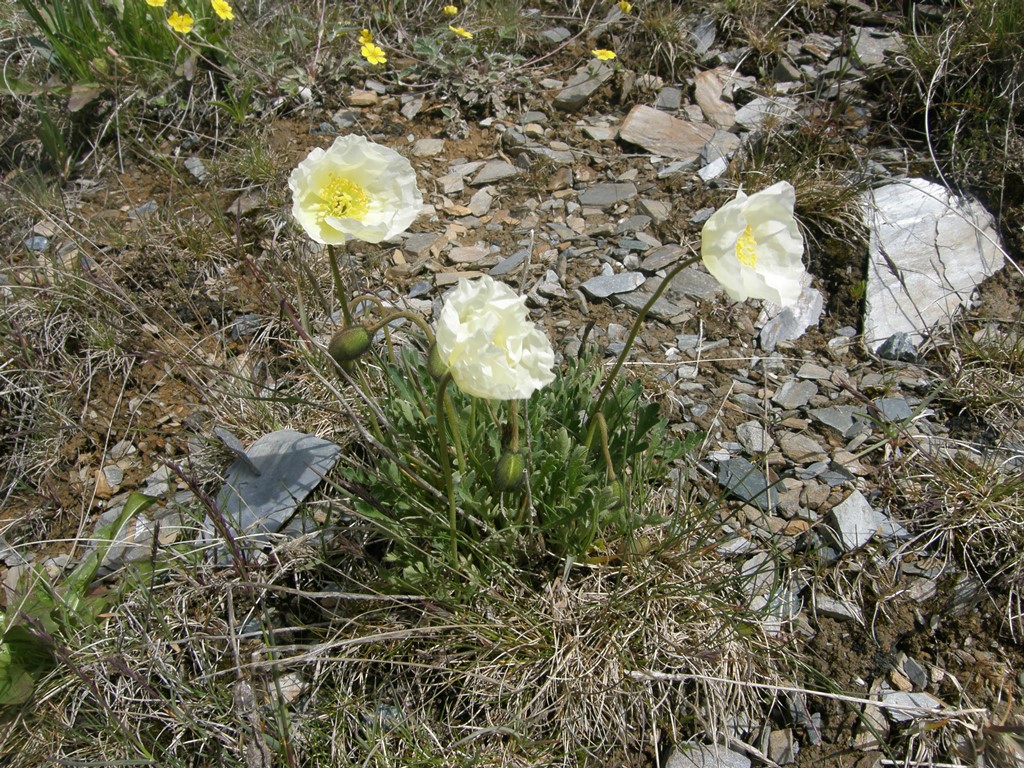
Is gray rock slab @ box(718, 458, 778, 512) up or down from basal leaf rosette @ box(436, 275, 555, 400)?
down

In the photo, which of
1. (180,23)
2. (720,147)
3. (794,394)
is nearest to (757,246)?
(794,394)

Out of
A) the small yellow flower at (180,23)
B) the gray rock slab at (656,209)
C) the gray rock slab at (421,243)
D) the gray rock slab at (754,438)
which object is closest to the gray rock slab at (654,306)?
the gray rock slab at (656,209)

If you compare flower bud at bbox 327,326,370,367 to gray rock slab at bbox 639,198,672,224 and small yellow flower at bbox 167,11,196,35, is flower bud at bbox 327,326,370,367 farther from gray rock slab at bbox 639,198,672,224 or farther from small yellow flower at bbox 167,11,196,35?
small yellow flower at bbox 167,11,196,35

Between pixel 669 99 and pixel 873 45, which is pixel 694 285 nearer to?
pixel 669 99

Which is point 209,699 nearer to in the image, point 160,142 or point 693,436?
point 693,436

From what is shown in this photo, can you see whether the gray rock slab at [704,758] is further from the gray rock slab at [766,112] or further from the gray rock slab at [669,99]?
the gray rock slab at [669,99]

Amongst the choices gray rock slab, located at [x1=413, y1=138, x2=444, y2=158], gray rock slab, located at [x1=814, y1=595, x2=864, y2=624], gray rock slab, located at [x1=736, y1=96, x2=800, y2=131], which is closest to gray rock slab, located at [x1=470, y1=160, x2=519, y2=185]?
gray rock slab, located at [x1=413, y1=138, x2=444, y2=158]
